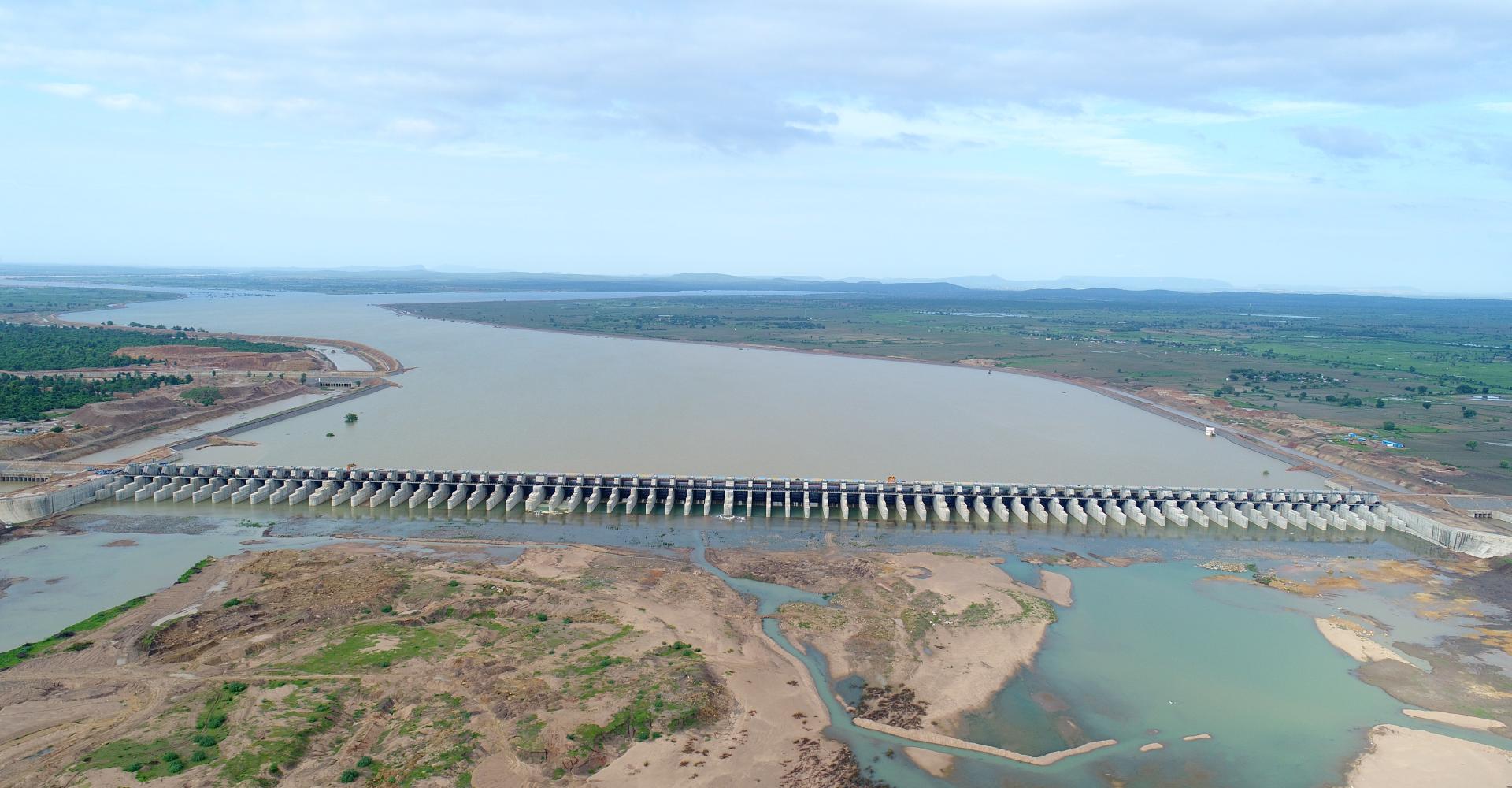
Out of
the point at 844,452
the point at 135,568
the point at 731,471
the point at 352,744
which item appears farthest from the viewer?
the point at 844,452

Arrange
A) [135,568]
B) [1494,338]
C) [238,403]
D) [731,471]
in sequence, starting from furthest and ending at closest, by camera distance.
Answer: [1494,338], [238,403], [731,471], [135,568]

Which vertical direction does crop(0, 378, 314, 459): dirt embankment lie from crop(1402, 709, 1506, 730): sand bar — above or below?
above

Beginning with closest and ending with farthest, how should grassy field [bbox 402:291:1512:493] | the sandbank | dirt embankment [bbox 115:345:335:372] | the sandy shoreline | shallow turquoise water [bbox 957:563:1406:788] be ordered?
1. the sandy shoreline
2. the sandbank
3. shallow turquoise water [bbox 957:563:1406:788]
4. grassy field [bbox 402:291:1512:493]
5. dirt embankment [bbox 115:345:335:372]

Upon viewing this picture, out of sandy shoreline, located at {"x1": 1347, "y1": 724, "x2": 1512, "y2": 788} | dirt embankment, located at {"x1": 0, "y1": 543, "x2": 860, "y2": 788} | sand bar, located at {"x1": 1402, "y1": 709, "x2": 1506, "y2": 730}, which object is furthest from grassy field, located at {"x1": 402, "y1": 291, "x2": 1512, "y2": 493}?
dirt embankment, located at {"x1": 0, "y1": 543, "x2": 860, "y2": 788}

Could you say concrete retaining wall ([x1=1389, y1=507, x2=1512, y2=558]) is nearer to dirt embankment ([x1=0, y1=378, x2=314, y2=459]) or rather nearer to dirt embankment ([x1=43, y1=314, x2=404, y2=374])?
dirt embankment ([x1=0, y1=378, x2=314, y2=459])

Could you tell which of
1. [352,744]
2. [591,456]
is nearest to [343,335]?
[591,456]

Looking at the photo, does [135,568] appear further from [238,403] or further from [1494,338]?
[1494,338]
